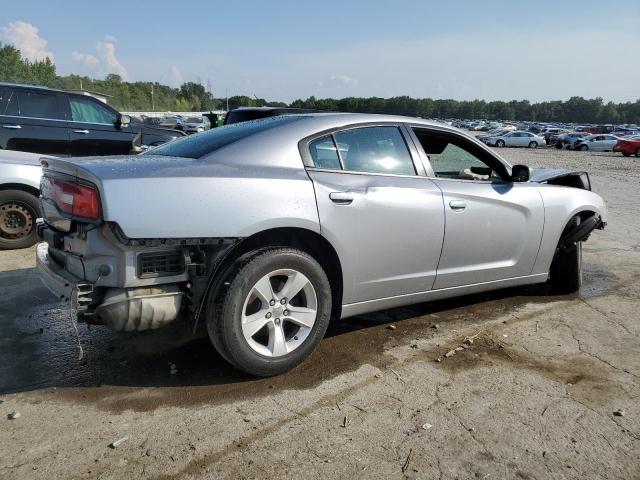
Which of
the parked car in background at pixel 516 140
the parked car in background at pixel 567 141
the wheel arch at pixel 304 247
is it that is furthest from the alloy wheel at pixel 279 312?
the parked car in background at pixel 567 141

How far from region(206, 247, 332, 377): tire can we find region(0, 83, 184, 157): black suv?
208 inches

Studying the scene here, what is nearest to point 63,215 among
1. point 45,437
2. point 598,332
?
point 45,437

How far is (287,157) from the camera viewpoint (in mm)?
3266

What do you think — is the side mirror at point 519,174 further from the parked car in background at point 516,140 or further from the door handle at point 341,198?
the parked car in background at point 516,140

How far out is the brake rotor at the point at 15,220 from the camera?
19.7 ft

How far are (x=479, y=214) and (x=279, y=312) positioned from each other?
1.81 m

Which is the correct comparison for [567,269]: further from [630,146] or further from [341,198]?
[630,146]

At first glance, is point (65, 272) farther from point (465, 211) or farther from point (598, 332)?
point (598, 332)

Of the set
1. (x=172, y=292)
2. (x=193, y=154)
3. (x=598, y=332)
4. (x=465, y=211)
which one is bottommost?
(x=598, y=332)

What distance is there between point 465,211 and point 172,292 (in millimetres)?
2232

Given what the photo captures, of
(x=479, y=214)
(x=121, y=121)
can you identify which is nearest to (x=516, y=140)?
(x=121, y=121)

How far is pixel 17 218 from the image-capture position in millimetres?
6117

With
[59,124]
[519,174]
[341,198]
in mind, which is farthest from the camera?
[59,124]

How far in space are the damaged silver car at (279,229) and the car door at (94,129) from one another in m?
5.39
